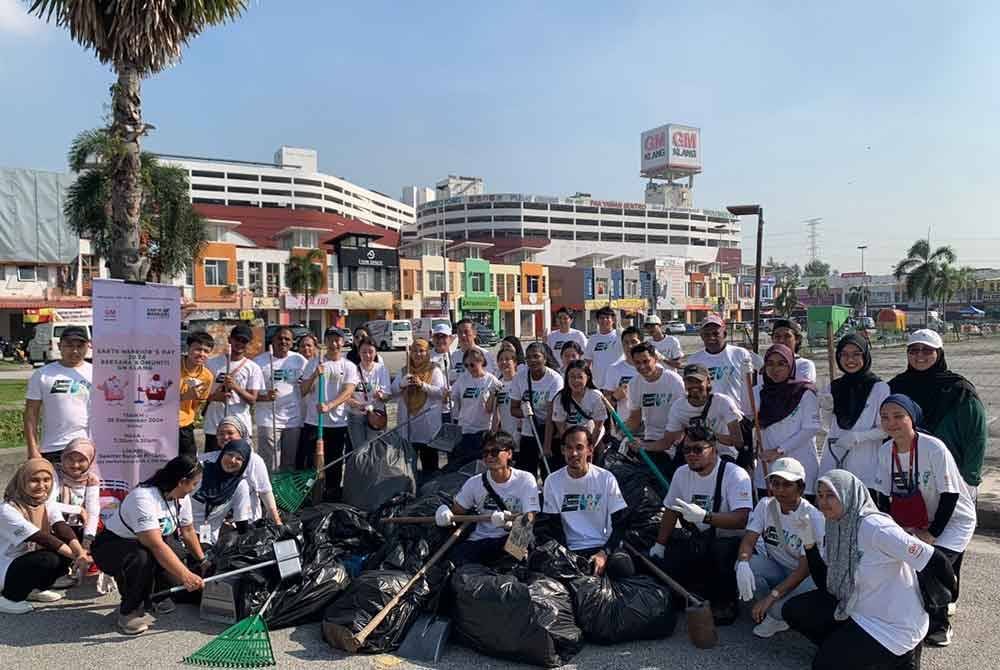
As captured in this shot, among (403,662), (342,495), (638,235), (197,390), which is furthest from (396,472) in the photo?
(638,235)

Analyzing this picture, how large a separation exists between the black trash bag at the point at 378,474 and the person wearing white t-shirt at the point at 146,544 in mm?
1626

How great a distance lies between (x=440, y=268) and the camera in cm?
5038

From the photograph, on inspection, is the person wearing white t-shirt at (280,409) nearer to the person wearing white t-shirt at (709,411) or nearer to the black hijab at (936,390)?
the person wearing white t-shirt at (709,411)

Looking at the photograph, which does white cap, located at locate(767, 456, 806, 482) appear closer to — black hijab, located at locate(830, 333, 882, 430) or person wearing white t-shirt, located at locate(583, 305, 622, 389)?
black hijab, located at locate(830, 333, 882, 430)

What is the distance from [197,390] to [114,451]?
2.57 feet

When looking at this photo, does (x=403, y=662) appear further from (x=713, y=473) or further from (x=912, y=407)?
(x=912, y=407)

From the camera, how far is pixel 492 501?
4.62 metres

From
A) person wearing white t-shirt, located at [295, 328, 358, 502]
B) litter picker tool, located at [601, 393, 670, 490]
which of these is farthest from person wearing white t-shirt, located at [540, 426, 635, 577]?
person wearing white t-shirt, located at [295, 328, 358, 502]

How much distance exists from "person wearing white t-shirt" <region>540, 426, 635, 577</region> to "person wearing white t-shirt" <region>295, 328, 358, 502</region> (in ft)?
8.79

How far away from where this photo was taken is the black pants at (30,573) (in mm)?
4293

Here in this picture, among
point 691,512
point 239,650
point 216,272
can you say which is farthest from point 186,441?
point 216,272

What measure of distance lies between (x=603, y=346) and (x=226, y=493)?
14.5 ft

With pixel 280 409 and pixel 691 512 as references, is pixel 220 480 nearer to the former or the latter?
pixel 280 409

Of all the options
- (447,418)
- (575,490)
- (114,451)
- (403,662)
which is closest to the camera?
(403,662)
